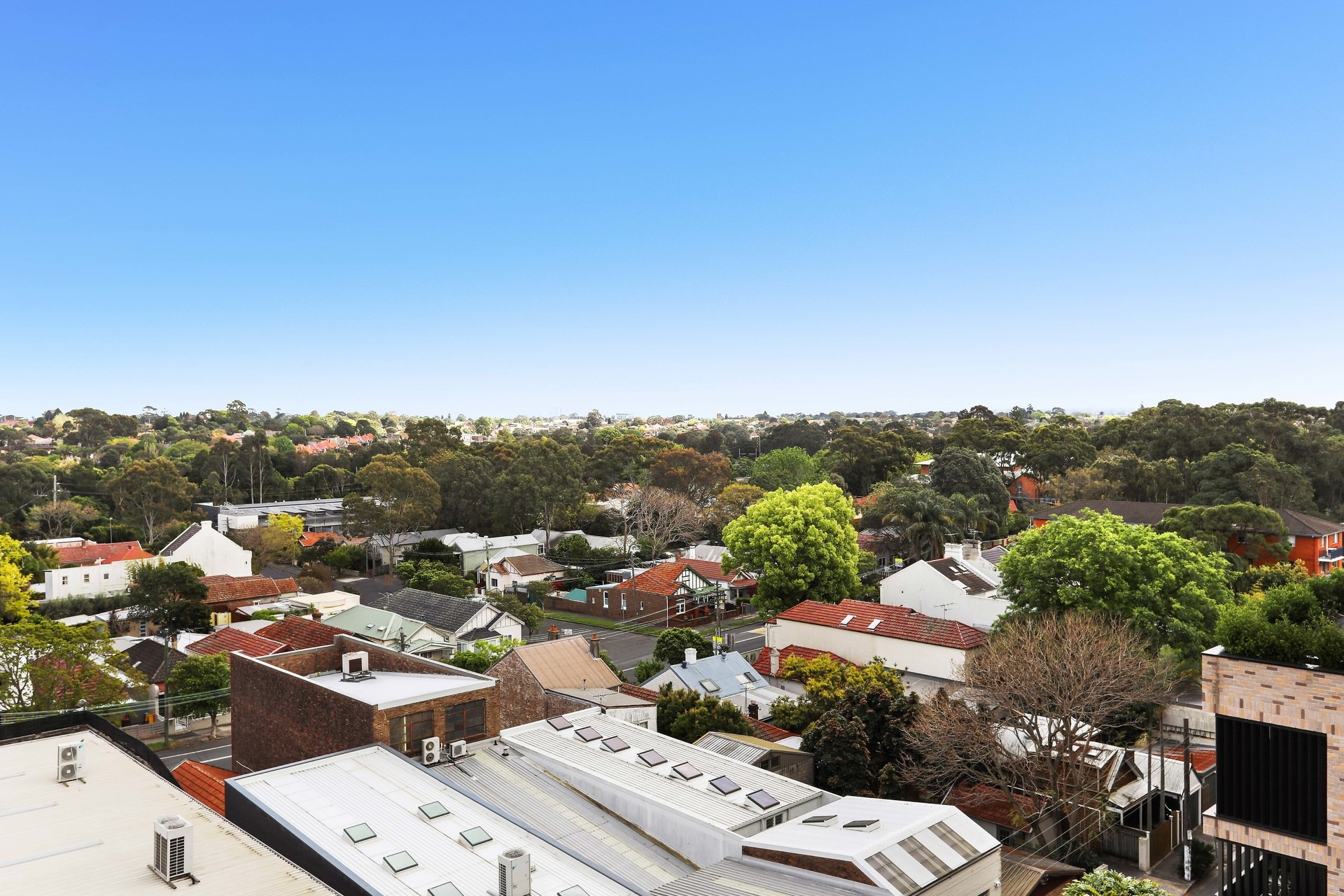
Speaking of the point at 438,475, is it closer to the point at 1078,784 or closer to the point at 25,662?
the point at 25,662

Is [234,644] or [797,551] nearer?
[234,644]

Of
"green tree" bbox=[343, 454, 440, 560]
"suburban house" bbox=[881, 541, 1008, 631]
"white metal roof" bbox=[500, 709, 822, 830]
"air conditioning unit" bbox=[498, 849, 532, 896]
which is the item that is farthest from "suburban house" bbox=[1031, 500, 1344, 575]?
"green tree" bbox=[343, 454, 440, 560]

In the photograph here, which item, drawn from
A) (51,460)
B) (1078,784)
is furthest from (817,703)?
(51,460)

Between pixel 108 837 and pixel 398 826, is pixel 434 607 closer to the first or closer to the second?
pixel 398 826

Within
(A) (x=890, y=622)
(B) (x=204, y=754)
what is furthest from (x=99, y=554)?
(A) (x=890, y=622)

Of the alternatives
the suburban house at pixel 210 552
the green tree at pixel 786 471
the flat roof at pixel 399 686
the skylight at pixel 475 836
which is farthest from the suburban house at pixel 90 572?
Answer: the green tree at pixel 786 471

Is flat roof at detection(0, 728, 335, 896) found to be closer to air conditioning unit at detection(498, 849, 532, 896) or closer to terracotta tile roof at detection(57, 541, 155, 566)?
air conditioning unit at detection(498, 849, 532, 896)

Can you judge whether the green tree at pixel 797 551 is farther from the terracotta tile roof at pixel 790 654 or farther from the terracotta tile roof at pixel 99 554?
the terracotta tile roof at pixel 99 554
